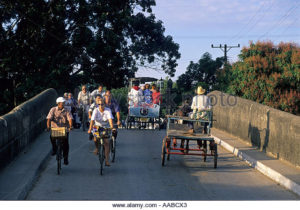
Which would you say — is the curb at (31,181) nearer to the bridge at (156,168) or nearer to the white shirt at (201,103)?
the bridge at (156,168)

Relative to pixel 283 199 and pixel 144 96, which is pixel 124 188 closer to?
pixel 283 199

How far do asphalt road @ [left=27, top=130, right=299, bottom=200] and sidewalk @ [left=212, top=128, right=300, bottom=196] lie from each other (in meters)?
0.17

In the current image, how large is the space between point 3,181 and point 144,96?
12759 mm

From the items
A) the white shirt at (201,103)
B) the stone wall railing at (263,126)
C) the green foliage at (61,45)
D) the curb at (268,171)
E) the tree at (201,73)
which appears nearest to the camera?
the curb at (268,171)

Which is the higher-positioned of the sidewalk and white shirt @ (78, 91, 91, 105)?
white shirt @ (78, 91, 91, 105)

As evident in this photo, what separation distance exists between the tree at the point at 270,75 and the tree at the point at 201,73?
14974 millimetres

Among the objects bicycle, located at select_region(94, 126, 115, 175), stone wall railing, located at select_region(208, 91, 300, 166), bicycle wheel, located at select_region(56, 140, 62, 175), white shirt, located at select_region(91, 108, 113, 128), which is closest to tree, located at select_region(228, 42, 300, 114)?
stone wall railing, located at select_region(208, 91, 300, 166)

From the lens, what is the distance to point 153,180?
10406mm

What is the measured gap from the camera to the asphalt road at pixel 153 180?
892 centimetres

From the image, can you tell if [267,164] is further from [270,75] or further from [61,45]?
[61,45]

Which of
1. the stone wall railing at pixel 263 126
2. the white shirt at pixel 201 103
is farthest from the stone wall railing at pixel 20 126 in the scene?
the stone wall railing at pixel 263 126

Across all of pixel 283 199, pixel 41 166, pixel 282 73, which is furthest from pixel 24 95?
pixel 283 199

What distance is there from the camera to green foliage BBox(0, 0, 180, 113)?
31.8 meters

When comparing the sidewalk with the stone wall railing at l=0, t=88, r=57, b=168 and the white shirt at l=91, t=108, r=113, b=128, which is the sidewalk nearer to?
the white shirt at l=91, t=108, r=113, b=128
